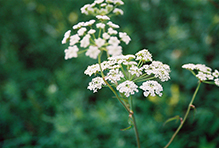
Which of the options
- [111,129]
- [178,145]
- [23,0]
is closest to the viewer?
[178,145]

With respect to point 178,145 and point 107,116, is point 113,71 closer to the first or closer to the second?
point 107,116

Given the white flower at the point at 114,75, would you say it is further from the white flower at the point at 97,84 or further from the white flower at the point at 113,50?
the white flower at the point at 113,50

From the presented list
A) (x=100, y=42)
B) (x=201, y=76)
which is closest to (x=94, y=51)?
(x=100, y=42)

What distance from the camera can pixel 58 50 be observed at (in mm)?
3350

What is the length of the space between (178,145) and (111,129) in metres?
0.82

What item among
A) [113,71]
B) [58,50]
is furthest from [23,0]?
[113,71]

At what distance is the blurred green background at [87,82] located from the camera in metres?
2.32

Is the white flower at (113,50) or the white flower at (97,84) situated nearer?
the white flower at (113,50)

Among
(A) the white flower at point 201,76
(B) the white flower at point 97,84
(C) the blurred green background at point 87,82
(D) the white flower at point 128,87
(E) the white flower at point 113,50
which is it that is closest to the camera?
(E) the white flower at point 113,50

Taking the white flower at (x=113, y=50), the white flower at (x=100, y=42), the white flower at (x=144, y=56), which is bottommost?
the white flower at (x=113, y=50)

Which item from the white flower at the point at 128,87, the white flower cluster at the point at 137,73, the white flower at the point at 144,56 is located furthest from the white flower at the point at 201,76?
the white flower at the point at 128,87

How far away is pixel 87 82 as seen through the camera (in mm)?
2994

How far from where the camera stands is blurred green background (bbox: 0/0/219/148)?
2324 millimetres

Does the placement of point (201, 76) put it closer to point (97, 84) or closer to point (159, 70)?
point (159, 70)
